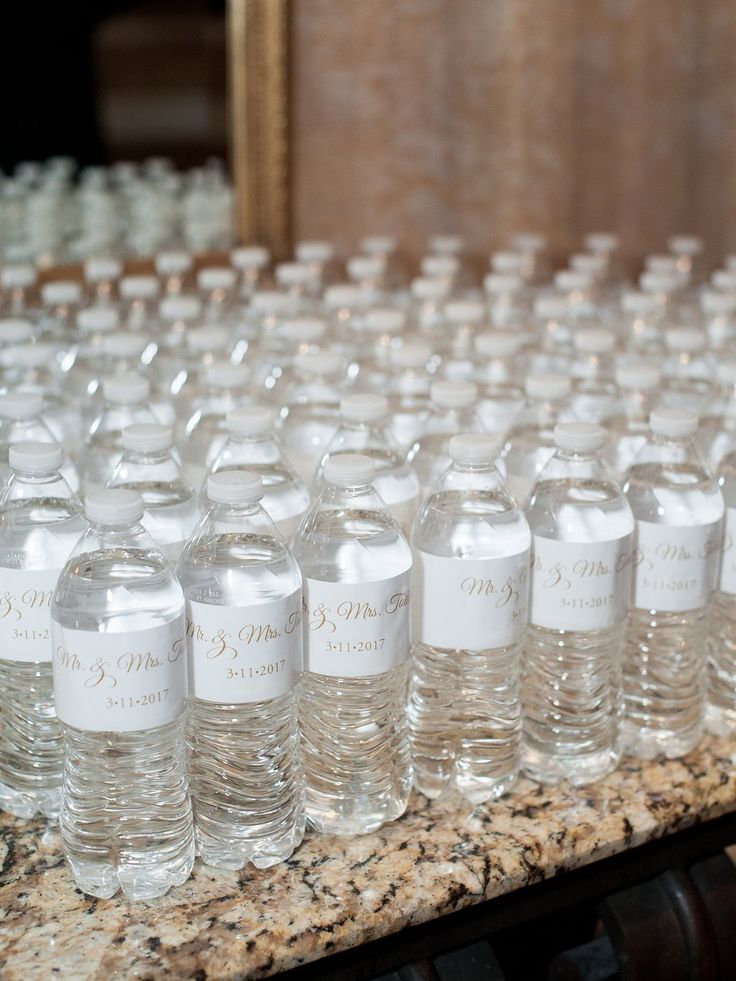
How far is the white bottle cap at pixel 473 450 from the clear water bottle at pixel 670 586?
0.19m

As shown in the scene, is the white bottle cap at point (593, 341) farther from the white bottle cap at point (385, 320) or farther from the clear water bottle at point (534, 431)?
the white bottle cap at point (385, 320)

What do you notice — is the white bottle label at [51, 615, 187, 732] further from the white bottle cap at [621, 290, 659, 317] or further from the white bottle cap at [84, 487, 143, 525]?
the white bottle cap at [621, 290, 659, 317]

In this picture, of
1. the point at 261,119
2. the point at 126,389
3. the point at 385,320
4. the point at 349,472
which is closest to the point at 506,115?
the point at 261,119

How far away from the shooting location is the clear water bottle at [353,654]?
1.18m

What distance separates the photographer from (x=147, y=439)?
1.27 metres

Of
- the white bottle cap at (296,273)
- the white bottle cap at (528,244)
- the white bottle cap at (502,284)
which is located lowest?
the white bottle cap at (528,244)

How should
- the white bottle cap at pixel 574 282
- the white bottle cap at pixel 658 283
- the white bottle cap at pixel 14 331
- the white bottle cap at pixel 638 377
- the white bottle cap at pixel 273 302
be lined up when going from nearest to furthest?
the white bottle cap at pixel 638 377, the white bottle cap at pixel 14 331, the white bottle cap at pixel 273 302, the white bottle cap at pixel 574 282, the white bottle cap at pixel 658 283

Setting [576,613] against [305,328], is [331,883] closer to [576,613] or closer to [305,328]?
[576,613]

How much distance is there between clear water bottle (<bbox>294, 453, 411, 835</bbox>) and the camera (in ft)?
3.87

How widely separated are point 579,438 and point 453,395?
0.69 feet

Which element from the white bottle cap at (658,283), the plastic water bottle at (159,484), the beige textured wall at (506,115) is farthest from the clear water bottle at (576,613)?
the beige textured wall at (506,115)

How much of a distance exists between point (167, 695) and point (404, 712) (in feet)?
1.05

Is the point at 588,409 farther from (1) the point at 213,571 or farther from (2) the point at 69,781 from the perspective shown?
(2) the point at 69,781

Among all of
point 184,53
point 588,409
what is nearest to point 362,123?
point 184,53
